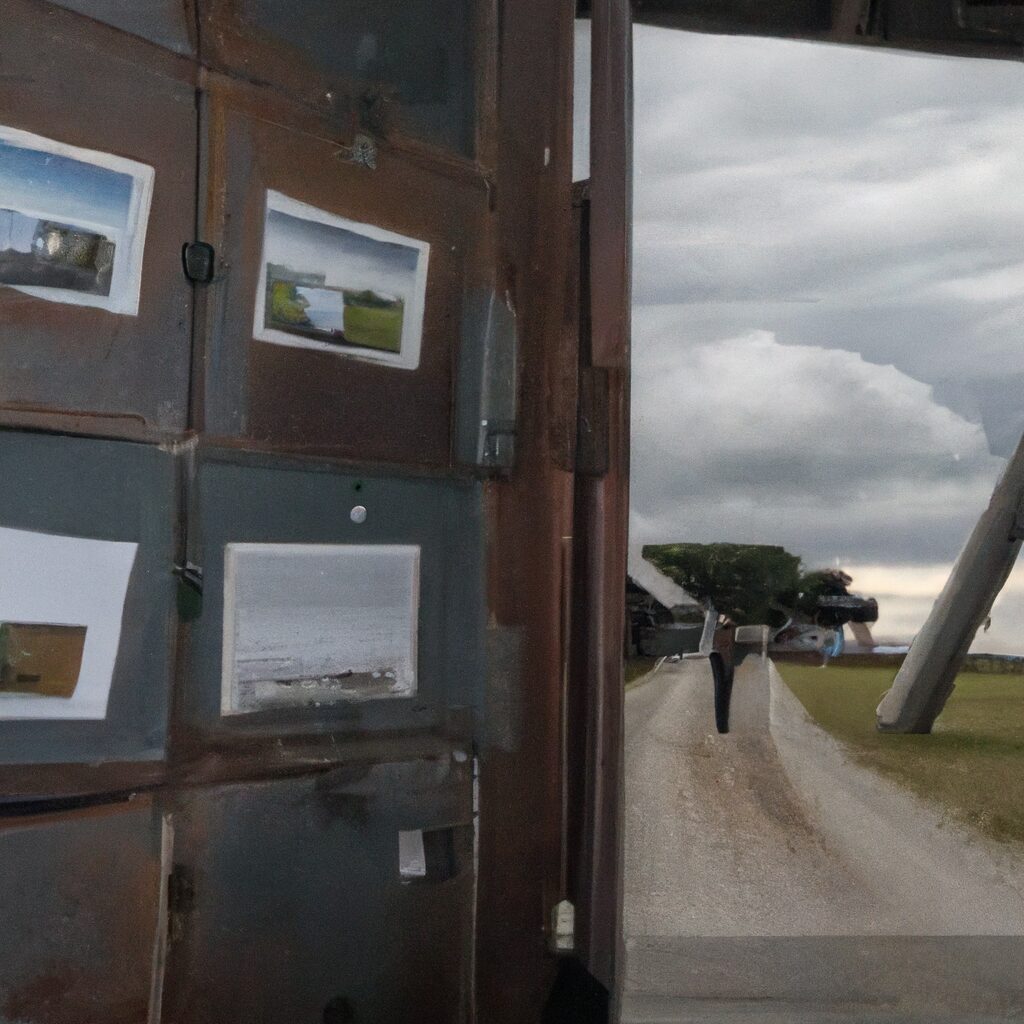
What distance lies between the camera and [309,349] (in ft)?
5.81

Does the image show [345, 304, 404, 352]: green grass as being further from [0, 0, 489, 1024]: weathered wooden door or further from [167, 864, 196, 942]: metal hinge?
[167, 864, 196, 942]: metal hinge

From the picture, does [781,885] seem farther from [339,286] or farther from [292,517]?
[339,286]

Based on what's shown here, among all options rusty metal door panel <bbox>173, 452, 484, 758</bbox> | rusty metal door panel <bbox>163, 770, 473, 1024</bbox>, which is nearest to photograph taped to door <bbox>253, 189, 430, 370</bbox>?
rusty metal door panel <bbox>173, 452, 484, 758</bbox>

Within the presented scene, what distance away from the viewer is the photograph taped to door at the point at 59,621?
1502mm

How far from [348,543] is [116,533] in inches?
14.6

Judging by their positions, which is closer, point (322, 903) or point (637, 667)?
point (322, 903)

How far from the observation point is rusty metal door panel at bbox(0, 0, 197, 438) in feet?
4.95

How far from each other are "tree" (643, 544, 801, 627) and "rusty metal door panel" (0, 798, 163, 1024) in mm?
1264

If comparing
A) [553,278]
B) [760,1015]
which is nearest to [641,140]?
[553,278]

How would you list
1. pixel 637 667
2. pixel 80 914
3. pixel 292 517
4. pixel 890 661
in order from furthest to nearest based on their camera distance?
pixel 890 661
pixel 637 667
pixel 292 517
pixel 80 914

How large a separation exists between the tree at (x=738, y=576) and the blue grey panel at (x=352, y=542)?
65 centimetres

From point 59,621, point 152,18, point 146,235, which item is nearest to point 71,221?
point 146,235

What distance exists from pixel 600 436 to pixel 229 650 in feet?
2.51

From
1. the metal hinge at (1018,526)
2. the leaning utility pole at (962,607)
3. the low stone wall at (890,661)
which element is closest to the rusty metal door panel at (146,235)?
the low stone wall at (890,661)
